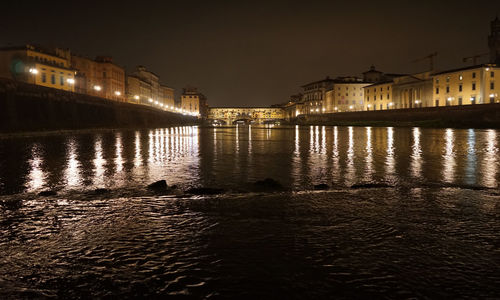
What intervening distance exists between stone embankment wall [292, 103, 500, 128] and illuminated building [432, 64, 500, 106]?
13553 millimetres

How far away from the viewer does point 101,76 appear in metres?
104

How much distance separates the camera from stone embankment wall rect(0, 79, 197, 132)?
37.3 m

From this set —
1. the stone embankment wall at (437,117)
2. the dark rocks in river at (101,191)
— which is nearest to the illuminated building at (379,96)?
the stone embankment wall at (437,117)

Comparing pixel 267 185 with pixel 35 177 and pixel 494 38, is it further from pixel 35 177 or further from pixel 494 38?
pixel 494 38

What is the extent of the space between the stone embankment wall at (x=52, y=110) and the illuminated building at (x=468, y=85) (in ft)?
237

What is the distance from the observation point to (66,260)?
4.71 meters

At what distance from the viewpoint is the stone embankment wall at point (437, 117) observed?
56.9 meters

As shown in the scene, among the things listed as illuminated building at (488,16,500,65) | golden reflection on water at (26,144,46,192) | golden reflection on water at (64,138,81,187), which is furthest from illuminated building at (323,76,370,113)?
golden reflection on water at (26,144,46,192)

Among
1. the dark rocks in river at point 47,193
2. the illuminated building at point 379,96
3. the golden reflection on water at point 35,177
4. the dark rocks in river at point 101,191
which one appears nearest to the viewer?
the dark rocks in river at point 47,193

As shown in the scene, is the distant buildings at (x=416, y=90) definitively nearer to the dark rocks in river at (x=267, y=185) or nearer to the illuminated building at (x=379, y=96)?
the illuminated building at (x=379, y=96)

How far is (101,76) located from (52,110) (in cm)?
6425

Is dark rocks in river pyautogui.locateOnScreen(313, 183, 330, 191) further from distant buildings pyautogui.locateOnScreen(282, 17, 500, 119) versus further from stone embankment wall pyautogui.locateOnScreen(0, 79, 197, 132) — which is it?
distant buildings pyautogui.locateOnScreen(282, 17, 500, 119)

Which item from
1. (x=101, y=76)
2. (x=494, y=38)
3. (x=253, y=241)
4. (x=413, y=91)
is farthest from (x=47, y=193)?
(x=494, y=38)

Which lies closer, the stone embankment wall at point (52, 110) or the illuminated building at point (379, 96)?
the stone embankment wall at point (52, 110)
